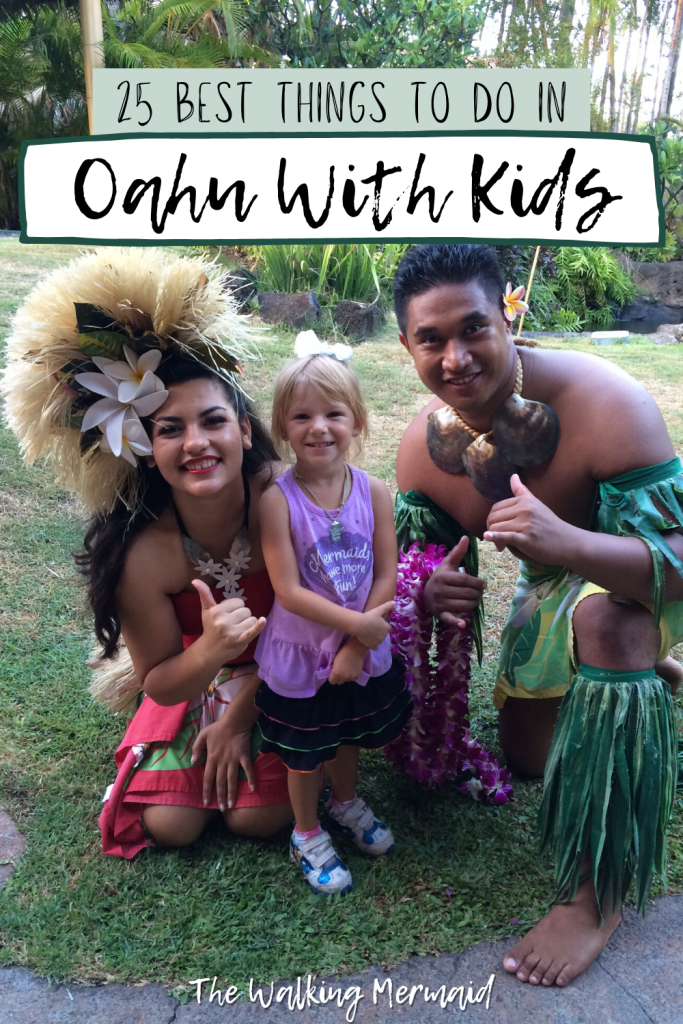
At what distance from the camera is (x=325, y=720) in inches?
67.8

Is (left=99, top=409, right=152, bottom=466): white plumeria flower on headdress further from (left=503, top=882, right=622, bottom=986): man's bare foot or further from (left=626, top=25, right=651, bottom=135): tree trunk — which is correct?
(left=626, top=25, right=651, bottom=135): tree trunk

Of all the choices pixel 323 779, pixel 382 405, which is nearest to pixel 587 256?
pixel 382 405

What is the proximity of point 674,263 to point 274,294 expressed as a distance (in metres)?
5.95

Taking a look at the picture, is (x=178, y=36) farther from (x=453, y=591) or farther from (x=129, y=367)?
(x=453, y=591)

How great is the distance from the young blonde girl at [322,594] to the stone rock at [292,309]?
462cm

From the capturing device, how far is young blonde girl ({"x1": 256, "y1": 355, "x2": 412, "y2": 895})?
1.66 meters

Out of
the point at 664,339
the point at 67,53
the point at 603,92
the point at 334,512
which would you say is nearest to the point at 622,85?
the point at 603,92

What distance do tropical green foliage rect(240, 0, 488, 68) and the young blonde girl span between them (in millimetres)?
8642

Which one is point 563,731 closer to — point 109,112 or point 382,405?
point 109,112

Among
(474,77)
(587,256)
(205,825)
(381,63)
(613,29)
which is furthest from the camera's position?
(381,63)

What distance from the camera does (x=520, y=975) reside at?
1570mm

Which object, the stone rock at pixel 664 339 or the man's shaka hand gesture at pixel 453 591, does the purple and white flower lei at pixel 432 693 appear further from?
the stone rock at pixel 664 339

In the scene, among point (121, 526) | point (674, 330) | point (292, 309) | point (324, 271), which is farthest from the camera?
point (674, 330)

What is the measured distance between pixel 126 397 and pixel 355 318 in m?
4.86
